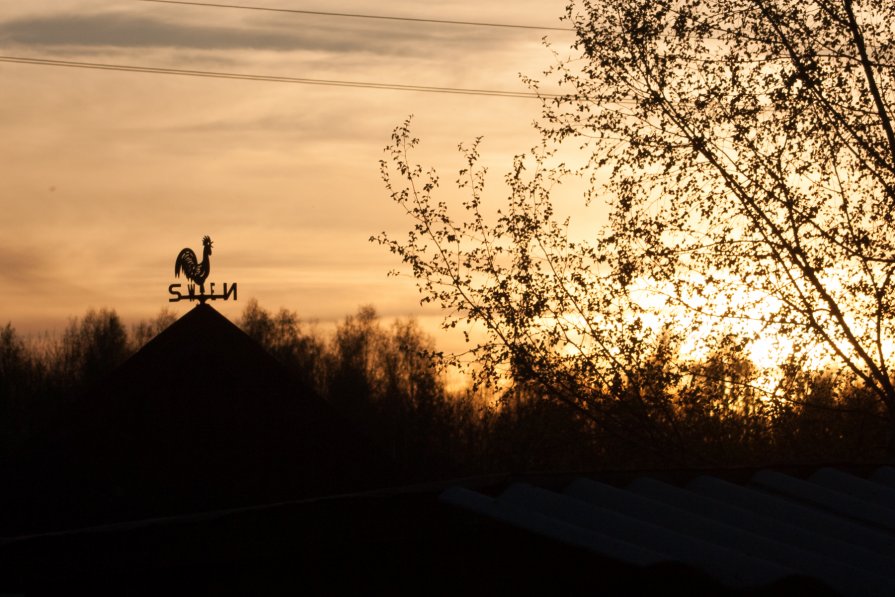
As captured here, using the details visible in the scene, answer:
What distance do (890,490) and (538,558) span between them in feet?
12.3

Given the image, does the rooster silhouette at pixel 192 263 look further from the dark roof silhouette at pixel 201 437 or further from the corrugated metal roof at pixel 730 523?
the corrugated metal roof at pixel 730 523

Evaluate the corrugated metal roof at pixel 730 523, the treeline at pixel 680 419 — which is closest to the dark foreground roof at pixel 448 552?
the corrugated metal roof at pixel 730 523

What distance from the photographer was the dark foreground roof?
498 centimetres

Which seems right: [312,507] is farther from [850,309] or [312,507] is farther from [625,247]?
[850,309]

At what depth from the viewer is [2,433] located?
4566 cm

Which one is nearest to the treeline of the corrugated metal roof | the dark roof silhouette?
the dark roof silhouette

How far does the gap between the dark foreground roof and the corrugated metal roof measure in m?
0.02

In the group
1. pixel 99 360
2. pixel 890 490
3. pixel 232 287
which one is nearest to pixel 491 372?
pixel 232 287

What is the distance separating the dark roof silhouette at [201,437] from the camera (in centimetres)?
1489

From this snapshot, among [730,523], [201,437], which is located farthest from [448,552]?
[201,437]

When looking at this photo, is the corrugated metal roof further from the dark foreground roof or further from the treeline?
the treeline

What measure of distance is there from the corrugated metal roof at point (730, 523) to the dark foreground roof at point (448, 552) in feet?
0.05

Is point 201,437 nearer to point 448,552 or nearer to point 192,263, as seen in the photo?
point 192,263

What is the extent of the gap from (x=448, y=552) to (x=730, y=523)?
1844 millimetres
